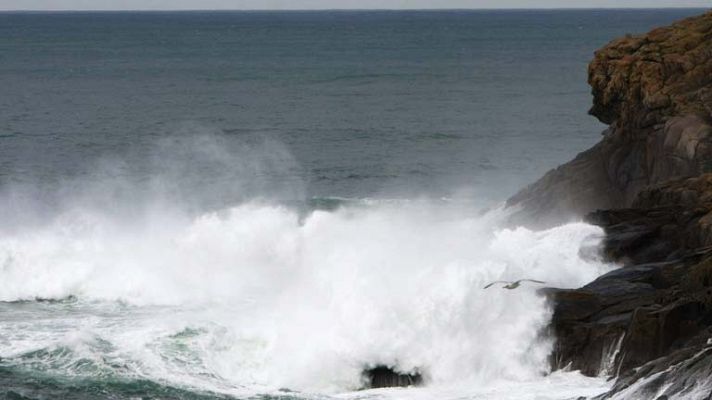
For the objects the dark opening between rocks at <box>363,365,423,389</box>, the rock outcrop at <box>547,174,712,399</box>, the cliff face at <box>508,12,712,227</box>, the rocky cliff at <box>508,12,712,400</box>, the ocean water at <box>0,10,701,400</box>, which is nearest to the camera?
the rock outcrop at <box>547,174,712,399</box>

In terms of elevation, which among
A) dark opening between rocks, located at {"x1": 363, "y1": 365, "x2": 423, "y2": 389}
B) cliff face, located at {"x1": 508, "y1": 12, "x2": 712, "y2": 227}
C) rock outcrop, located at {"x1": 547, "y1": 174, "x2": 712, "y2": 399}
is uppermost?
cliff face, located at {"x1": 508, "y1": 12, "x2": 712, "y2": 227}

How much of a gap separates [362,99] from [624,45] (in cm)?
4898

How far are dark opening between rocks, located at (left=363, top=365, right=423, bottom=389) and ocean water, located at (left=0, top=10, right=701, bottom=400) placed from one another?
0.16 metres

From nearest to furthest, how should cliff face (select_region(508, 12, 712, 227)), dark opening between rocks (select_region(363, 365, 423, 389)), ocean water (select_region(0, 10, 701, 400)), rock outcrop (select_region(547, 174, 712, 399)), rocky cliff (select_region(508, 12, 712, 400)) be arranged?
rock outcrop (select_region(547, 174, 712, 399)) → rocky cliff (select_region(508, 12, 712, 400)) → dark opening between rocks (select_region(363, 365, 423, 389)) → ocean water (select_region(0, 10, 701, 400)) → cliff face (select_region(508, 12, 712, 227))

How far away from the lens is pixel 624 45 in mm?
37625

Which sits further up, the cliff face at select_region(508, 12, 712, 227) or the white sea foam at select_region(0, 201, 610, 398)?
the cliff face at select_region(508, 12, 712, 227)

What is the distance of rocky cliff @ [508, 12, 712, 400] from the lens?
23062 mm

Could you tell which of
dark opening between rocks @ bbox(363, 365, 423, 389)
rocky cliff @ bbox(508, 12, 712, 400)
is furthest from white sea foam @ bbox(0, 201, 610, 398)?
rocky cliff @ bbox(508, 12, 712, 400)

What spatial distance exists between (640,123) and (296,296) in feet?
37.9

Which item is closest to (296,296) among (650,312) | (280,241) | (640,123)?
(280,241)

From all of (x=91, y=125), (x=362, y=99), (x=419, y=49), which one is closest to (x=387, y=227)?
(x=91, y=125)

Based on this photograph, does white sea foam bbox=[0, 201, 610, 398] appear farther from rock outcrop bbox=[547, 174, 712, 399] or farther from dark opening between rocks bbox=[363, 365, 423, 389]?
rock outcrop bbox=[547, 174, 712, 399]

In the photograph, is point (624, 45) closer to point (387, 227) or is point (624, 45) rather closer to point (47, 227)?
point (387, 227)

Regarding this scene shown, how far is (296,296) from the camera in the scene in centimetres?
3081
